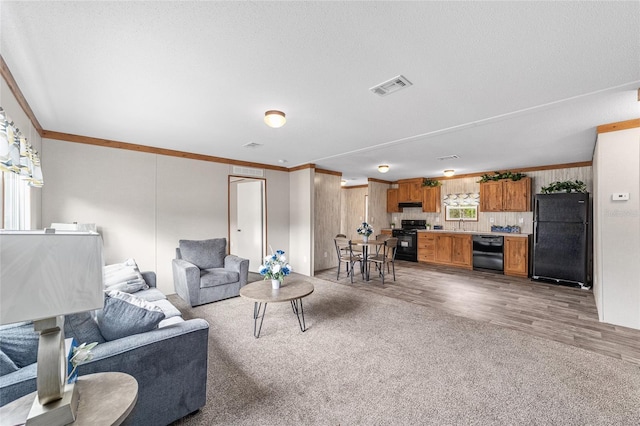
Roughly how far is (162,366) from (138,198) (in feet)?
11.4

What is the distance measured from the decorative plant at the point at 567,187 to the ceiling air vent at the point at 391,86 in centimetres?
515

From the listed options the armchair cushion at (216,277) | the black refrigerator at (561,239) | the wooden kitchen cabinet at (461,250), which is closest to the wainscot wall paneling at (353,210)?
the wooden kitchen cabinet at (461,250)

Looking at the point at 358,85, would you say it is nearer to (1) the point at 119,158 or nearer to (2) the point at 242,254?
(1) the point at 119,158

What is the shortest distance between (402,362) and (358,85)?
2.57 meters

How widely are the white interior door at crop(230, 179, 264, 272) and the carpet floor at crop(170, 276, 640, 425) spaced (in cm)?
263

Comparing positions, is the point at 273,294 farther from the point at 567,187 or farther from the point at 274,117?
the point at 567,187

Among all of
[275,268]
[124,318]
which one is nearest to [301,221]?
[275,268]

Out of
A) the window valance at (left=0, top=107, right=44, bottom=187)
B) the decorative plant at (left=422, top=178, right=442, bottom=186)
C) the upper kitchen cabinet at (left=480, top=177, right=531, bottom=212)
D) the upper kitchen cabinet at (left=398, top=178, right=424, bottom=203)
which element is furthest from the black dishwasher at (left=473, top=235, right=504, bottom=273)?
the window valance at (left=0, top=107, right=44, bottom=187)

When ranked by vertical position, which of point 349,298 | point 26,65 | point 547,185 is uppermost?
point 26,65

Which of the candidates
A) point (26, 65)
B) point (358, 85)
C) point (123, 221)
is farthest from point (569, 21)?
point (123, 221)

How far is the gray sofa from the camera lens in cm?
148

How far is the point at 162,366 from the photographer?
64.1 inches

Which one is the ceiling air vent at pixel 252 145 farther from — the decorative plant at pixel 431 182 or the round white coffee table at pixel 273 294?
the decorative plant at pixel 431 182

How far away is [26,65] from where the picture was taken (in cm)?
196
